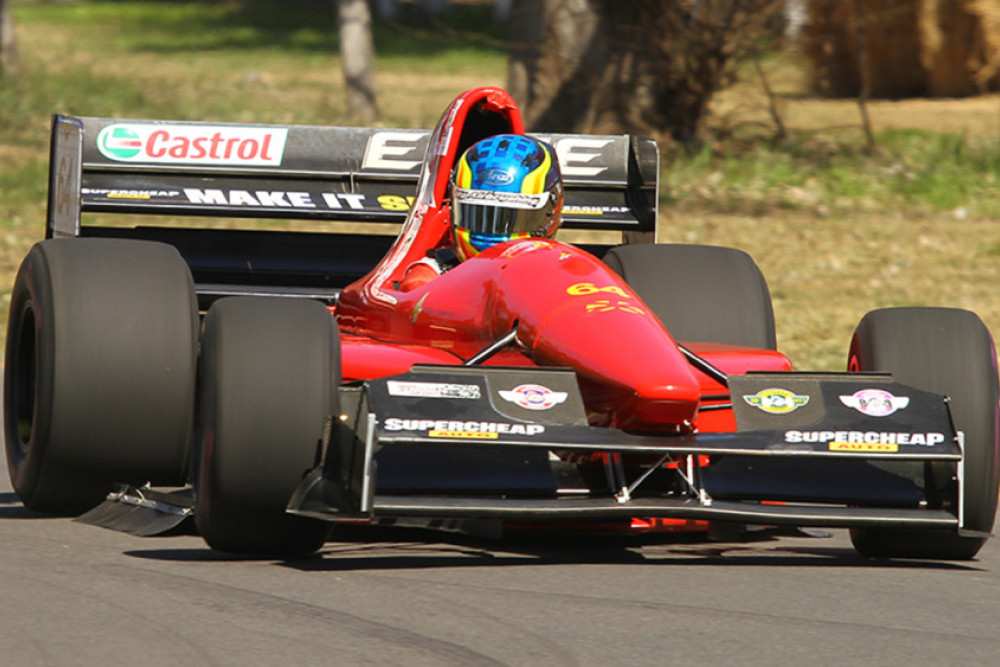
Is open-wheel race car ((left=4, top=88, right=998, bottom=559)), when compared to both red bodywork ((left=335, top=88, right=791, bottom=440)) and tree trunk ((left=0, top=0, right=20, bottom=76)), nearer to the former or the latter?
red bodywork ((left=335, top=88, right=791, bottom=440))

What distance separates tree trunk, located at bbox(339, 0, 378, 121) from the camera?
26484mm

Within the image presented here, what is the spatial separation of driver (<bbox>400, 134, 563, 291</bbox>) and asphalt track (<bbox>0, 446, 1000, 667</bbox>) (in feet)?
4.15

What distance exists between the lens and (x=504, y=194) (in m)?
6.38

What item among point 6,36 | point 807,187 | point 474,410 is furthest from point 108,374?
point 6,36

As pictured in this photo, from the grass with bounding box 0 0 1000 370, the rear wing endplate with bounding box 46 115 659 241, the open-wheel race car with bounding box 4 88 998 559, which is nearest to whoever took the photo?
the open-wheel race car with bounding box 4 88 998 559

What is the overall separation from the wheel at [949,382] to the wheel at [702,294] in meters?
1.19

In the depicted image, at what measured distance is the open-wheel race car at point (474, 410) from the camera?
4.94m

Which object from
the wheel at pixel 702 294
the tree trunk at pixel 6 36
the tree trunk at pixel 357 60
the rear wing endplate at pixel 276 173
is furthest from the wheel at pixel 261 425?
the tree trunk at pixel 6 36

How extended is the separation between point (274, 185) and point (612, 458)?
373cm

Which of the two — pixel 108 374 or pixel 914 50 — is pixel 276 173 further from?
pixel 914 50

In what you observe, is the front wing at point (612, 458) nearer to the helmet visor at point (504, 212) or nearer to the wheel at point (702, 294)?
the helmet visor at point (504, 212)

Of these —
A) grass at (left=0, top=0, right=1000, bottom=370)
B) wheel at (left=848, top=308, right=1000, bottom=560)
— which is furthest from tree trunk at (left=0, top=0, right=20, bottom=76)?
wheel at (left=848, top=308, right=1000, bottom=560)

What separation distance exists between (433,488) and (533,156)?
180 cm

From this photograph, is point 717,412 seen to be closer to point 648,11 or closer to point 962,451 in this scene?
point 962,451
